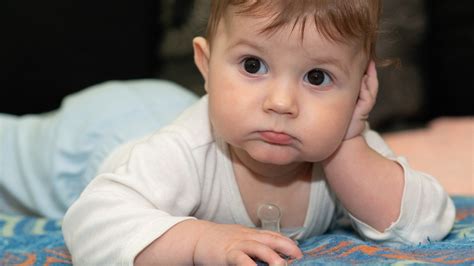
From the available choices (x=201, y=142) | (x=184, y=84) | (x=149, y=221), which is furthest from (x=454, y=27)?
(x=149, y=221)

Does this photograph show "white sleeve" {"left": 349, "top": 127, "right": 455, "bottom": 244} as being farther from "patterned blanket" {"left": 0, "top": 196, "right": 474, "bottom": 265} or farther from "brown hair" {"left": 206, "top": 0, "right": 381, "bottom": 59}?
A: "brown hair" {"left": 206, "top": 0, "right": 381, "bottom": 59}

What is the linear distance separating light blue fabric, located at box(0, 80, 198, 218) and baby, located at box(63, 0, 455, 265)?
0.35m

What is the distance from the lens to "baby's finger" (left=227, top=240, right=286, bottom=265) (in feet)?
2.66

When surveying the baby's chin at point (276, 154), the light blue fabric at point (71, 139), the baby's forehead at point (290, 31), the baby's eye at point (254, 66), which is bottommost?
the light blue fabric at point (71, 139)

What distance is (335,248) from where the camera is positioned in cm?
96

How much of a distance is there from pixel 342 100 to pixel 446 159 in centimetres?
91

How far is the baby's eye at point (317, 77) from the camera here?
0.93m

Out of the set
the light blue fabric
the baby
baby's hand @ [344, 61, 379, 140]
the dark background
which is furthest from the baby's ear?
the dark background

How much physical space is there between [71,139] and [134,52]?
68 centimetres

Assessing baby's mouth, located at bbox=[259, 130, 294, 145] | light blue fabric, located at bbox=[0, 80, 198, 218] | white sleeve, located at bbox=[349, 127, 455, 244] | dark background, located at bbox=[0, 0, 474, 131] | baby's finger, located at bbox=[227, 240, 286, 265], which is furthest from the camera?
dark background, located at bbox=[0, 0, 474, 131]

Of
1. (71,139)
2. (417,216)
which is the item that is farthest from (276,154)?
(71,139)

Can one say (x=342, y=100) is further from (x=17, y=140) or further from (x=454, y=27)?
(x=454, y=27)

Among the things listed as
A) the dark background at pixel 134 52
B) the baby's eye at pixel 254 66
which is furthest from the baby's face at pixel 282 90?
the dark background at pixel 134 52

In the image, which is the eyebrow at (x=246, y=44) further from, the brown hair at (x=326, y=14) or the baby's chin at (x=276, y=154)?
the baby's chin at (x=276, y=154)
